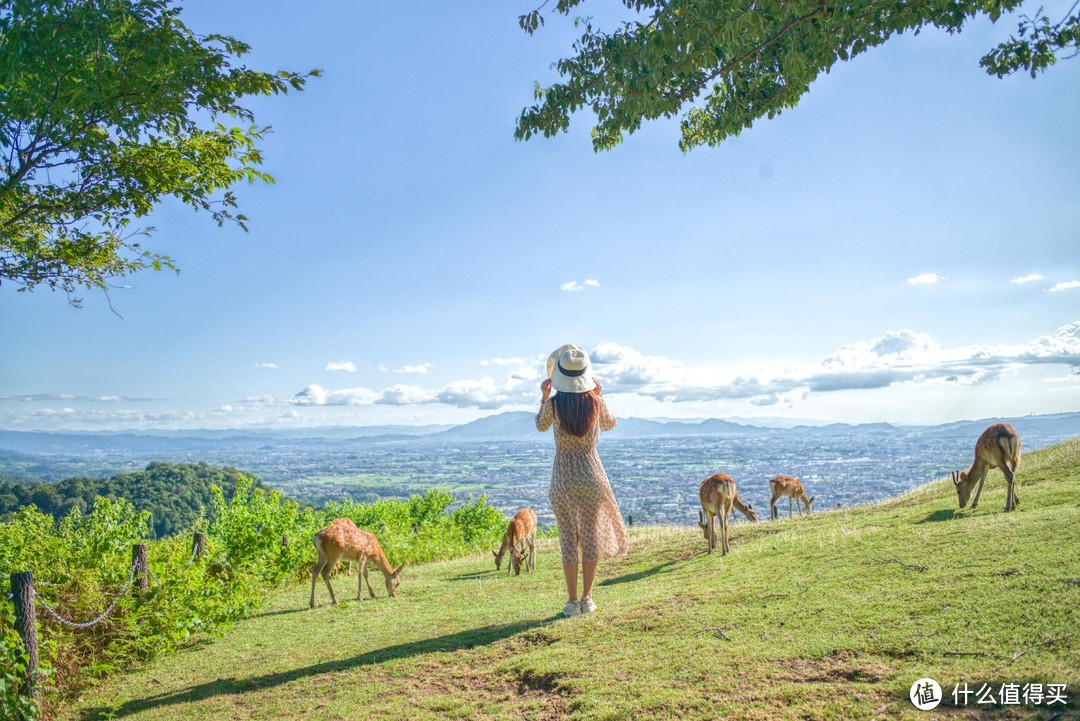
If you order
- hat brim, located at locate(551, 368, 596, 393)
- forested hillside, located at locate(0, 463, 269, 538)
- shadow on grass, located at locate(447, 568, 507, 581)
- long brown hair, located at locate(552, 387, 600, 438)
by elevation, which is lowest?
forested hillside, located at locate(0, 463, 269, 538)

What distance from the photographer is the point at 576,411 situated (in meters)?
7.53

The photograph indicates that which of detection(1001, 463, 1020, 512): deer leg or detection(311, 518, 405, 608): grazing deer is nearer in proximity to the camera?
detection(1001, 463, 1020, 512): deer leg

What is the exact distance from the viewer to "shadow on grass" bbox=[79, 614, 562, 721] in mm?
6699

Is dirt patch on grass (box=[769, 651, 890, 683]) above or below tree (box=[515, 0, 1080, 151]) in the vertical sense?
below

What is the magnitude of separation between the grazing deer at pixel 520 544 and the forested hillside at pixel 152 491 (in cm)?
1939

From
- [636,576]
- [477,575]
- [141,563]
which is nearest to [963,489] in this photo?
[636,576]

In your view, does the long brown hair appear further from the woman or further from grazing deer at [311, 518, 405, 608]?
grazing deer at [311, 518, 405, 608]

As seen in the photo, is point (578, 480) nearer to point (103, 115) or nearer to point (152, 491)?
point (103, 115)

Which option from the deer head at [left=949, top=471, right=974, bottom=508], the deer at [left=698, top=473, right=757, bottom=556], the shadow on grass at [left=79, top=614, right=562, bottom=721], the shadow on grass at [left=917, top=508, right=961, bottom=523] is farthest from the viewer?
the deer head at [left=949, top=471, right=974, bottom=508]

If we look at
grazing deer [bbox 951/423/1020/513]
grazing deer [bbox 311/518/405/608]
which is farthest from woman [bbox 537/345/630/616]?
grazing deer [bbox 951/423/1020/513]

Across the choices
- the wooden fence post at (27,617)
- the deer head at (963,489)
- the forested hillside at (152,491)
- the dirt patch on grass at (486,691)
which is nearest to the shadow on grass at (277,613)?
the wooden fence post at (27,617)

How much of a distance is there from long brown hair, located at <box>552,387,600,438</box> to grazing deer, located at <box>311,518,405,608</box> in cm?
566

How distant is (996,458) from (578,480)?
8389mm

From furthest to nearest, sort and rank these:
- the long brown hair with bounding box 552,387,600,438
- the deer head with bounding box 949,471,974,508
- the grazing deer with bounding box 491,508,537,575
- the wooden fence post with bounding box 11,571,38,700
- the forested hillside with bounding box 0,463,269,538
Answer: the forested hillside with bounding box 0,463,269,538, the grazing deer with bounding box 491,508,537,575, the deer head with bounding box 949,471,974,508, the long brown hair with bounding box 552,387,600,438, the wooden fence post with bounding box 11,571,38,700
